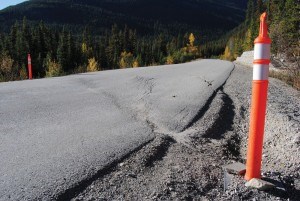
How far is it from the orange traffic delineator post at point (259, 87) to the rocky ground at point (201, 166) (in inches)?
14.5

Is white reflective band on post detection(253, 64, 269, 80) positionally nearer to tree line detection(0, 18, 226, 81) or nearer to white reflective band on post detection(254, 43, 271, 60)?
white reflective band on post detection(254, 43, 271, 60)

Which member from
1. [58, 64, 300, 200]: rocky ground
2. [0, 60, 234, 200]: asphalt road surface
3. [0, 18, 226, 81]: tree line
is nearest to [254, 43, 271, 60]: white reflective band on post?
[58, 64, 300, 200]: rocky ground

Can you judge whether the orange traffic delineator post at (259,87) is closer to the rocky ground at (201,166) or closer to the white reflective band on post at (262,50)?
the white reflective band on post at (262,50)

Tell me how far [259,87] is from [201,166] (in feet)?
3.71

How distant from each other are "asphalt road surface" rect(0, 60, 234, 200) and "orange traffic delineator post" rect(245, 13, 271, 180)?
1484mm

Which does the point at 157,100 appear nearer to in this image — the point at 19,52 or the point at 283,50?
the point at 283,50

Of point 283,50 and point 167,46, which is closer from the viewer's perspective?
point 283,50

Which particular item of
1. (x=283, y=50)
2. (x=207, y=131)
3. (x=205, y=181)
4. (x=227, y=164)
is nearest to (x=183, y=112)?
(x=207, y=131)

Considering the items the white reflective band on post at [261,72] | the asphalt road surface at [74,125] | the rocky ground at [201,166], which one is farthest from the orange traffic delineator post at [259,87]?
the asphalt road surface at [74,125]

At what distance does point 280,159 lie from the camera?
3854 mm

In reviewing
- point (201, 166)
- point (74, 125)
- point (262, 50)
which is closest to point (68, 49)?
point (74, 125)

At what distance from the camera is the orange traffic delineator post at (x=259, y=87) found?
113 inches

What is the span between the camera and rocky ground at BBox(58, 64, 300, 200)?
2.89 m

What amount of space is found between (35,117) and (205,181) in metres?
3.20
